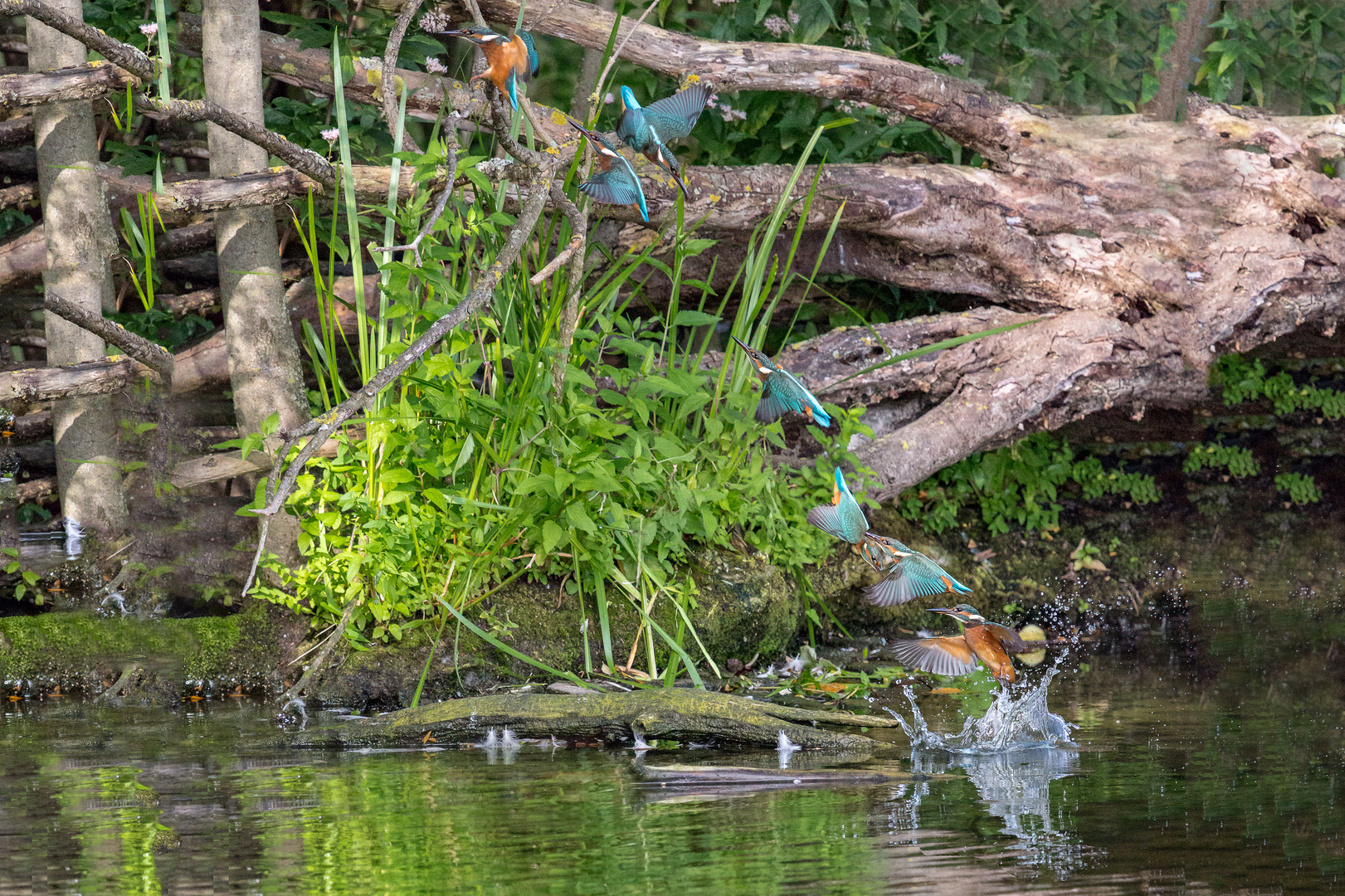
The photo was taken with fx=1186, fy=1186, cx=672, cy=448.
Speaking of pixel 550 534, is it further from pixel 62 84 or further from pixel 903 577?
pixel 62 84

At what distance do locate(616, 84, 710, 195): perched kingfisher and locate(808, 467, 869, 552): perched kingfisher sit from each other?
0.86 meters

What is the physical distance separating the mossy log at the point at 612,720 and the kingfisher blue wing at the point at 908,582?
0.32 meters

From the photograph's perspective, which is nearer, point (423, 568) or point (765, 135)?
point (423, 568)

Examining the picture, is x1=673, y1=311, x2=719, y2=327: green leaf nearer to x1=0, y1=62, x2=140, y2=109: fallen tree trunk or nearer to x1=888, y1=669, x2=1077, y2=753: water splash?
x1=888, y1=669, x2=1077, y2=753: water splash

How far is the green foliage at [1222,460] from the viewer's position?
16.6 feet

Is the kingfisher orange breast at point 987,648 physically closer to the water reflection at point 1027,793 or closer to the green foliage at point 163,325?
the water reflection at point 1027,793

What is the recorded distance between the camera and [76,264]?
3627 millimetres

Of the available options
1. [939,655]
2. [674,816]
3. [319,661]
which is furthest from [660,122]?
[674,816]

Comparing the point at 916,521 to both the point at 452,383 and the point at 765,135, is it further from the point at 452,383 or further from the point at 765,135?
the point at 452,383

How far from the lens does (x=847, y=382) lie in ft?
13.3

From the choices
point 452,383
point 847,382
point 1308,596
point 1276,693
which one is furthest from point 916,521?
point 452,383

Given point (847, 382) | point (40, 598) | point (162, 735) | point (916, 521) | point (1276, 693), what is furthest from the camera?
point (916, 521)

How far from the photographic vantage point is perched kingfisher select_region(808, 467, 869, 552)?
2961 millimetres

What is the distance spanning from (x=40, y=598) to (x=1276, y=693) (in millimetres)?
3485
